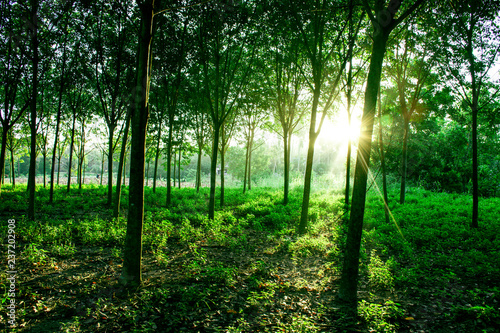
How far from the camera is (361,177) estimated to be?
168 inches

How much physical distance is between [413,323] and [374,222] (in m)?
6.80

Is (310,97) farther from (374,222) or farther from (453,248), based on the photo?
(453,248)

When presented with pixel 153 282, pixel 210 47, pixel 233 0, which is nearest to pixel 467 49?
pixel 233 0

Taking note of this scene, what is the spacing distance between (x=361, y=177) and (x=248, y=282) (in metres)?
3.13

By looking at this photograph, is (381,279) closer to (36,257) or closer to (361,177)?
(361,177)

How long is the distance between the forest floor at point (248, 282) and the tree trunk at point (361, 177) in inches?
17.2

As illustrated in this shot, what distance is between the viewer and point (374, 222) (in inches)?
392

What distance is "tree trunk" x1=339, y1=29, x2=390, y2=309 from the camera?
4.19 meters

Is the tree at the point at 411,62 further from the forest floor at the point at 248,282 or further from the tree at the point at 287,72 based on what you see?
the forest floor at the point at 248,282

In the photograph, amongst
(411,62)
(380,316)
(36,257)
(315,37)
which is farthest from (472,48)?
(36,257)

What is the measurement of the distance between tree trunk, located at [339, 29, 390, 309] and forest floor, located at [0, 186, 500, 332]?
44 centimetres

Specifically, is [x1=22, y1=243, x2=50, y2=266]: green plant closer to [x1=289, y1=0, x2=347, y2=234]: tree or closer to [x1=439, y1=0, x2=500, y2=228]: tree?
[x1=289, y1=0, x2=347, y2=234]: tree

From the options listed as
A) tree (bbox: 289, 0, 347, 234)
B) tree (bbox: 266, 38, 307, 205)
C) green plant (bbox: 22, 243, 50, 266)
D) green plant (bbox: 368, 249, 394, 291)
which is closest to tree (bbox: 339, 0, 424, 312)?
green plant (bbox: 368, 249, 394, 291)

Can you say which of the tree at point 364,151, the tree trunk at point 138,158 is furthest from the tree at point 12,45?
the tree at point 364,151
